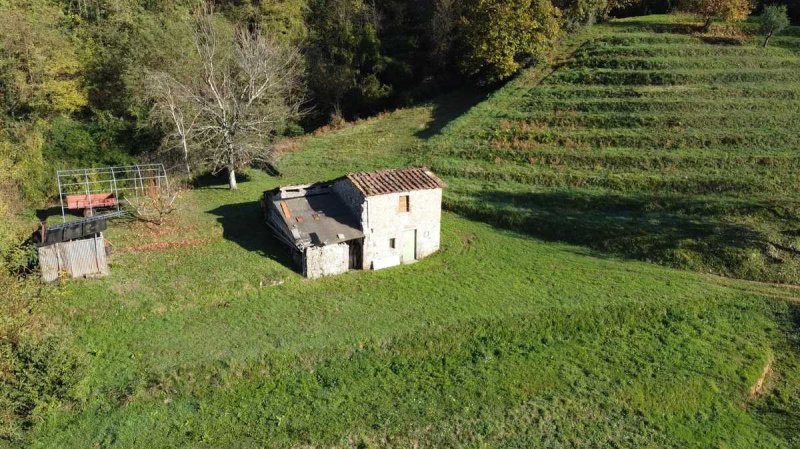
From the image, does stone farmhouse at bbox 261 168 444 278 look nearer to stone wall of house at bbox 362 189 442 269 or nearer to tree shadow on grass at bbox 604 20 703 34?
stone wall of house at bbox 362 189 442 269

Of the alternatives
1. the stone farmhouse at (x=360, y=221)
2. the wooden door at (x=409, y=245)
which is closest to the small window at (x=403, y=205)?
the stone farmhouse at (x=360, y=221)

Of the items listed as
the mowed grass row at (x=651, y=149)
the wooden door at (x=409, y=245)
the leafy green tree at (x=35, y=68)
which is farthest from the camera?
the leafy green tree at (x=35, y=68)

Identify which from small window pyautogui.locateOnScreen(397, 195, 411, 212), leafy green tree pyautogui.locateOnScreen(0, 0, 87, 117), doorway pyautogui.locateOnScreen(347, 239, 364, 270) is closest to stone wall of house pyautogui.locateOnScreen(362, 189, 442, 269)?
small window pyautogui.locateOnScreen(397, 195, 411, 212)

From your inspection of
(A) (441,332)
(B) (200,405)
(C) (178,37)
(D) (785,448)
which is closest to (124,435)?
(B) (200,405)

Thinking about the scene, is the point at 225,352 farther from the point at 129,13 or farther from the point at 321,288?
the point at 129,13

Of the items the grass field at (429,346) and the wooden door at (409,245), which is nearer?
the grass field at (429,346)

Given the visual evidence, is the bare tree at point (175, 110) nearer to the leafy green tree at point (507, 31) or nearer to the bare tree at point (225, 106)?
the bare tree at point (225, 106)
